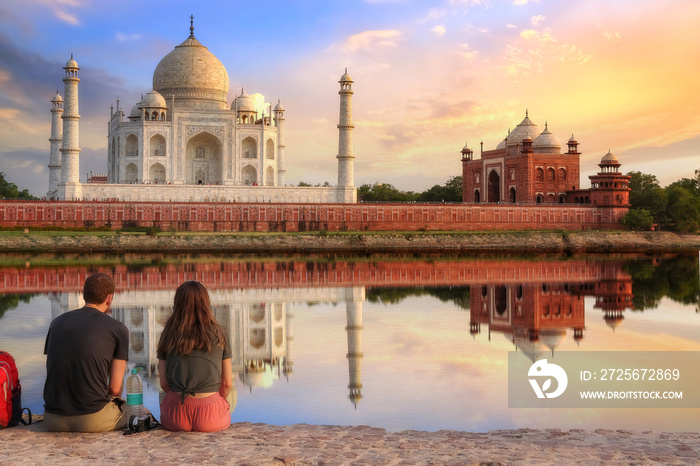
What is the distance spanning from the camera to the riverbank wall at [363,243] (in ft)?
118

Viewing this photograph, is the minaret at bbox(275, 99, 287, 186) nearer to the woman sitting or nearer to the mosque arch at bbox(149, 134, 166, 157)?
the mosque arch at bbox(149, 134, 166, 157)

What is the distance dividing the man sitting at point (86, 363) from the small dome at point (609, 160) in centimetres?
5231

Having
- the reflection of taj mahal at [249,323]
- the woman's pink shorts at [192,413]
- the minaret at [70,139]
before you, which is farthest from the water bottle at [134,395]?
the minaret at [70,139]

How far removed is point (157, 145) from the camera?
157 feet

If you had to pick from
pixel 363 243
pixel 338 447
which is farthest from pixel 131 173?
pixel 338 447

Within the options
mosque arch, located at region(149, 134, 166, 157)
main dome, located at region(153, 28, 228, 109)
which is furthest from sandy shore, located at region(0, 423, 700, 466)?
main dome, located at region(153, 28, 228, 109)

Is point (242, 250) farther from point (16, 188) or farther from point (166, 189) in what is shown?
point (16, 188)

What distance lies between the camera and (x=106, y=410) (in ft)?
19.3

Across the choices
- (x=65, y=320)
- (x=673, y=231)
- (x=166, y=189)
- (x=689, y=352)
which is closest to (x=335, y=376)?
(x=65, y=320)

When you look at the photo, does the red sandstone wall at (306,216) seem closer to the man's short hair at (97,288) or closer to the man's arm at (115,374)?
the man's arm at (115,374)

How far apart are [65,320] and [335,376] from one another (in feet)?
14.2

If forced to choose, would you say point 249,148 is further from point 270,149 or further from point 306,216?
point 306,216

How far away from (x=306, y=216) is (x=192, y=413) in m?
39.8

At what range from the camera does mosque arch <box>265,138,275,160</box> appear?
5012 cm
